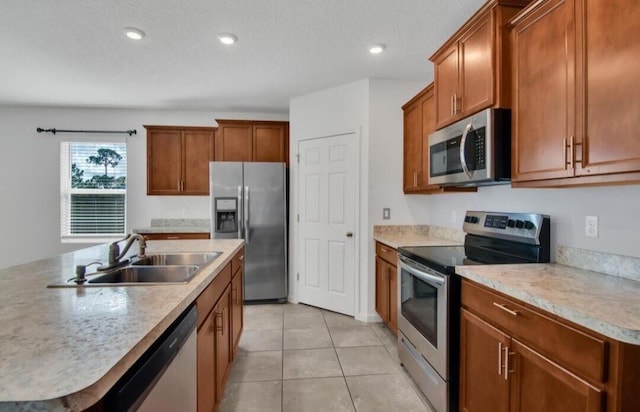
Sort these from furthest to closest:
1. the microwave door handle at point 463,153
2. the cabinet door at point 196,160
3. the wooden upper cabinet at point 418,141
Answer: the cabinet door at point 196,160 → the wooden upper cabinet at point 418,141 → the microwave door handle at point 463,153

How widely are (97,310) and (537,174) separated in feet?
6.43

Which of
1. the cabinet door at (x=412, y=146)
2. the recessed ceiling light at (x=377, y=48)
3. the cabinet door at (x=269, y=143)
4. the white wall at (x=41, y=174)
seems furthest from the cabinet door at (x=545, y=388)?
the white wall at (x=41, y=174)

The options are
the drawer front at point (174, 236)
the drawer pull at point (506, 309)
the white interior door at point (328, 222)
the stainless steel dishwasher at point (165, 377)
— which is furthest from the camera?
the drawer front at point (174, 236)

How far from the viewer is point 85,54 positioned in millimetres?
2840

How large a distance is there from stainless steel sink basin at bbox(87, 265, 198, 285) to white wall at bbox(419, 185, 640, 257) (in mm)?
2012

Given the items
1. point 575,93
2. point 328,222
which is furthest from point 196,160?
point 575,93

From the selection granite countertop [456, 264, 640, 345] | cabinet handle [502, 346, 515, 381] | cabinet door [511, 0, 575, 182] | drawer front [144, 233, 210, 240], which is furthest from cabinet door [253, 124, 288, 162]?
cabinet handle [502, 346, 515, 381]

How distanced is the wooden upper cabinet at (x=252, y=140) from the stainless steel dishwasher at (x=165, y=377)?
3212 millimetres

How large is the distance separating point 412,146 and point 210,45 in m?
2.06

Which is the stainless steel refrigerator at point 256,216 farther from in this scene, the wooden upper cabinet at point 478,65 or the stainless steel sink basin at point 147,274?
the wooden upper cabinet at point 478,65

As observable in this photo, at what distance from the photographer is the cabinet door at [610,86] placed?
1.12 meters

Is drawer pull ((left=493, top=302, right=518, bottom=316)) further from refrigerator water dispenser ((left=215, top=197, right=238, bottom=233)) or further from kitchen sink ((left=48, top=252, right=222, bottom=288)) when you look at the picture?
refrigerator water dispenser ((left=215, top=197, right=238, bottom=233))

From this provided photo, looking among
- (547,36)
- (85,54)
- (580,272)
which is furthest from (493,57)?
(85,54)

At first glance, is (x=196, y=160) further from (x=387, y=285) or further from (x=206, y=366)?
(x=206, y=366)
